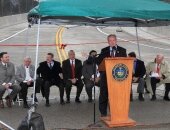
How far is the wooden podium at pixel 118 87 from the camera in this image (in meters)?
9.91

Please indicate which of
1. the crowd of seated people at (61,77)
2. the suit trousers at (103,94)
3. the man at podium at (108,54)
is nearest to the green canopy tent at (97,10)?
the man at podium at (108,54)

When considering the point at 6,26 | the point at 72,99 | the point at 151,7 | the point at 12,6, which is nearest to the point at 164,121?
the point at 151,7

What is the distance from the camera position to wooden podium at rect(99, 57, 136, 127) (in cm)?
991

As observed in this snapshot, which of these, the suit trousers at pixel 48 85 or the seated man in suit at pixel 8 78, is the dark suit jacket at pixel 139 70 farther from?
the seated man in suit at pixel 8 78

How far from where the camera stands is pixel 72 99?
43.8ft

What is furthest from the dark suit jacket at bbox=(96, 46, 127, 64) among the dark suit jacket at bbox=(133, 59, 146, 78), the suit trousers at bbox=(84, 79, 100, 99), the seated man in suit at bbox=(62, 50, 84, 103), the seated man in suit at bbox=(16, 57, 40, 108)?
the dark suit jacket at bbox=(133, 59, 146, 78)

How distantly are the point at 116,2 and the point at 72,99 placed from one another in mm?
3820

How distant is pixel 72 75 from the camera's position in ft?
42.1

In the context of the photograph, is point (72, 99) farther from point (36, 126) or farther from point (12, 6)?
point (12, 6)

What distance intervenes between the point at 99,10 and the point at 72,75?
3231 millimetres

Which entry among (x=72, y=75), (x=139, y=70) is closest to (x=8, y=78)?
(x=72, y=75)

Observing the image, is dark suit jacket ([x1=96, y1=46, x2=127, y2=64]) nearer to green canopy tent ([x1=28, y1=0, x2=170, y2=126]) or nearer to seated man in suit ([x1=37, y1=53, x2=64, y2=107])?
green canopy tent ([x1=28, y1=0, x2=170, y2=126])

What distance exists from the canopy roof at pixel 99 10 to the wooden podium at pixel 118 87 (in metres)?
0.96

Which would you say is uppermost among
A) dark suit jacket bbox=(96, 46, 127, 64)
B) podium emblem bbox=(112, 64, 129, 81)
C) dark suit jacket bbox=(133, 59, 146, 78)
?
dark suit jacket bbox=(96, 46, 127, 64)
